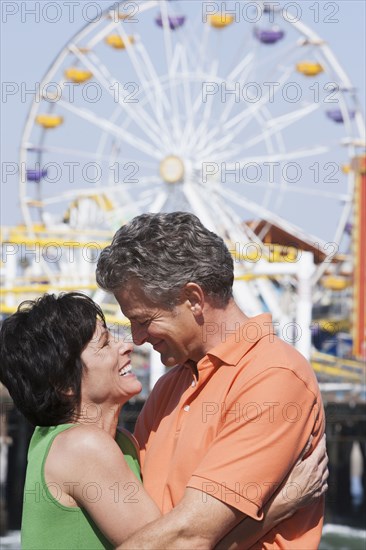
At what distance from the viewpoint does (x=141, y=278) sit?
252 centimetres

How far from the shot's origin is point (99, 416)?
2555mm

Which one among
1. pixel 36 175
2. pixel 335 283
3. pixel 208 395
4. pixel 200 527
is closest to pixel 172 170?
pixel 36 175

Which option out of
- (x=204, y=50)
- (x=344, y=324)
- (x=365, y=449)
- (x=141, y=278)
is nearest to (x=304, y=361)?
(x=141, y=278)

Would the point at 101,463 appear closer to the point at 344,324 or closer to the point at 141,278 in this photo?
the point at 141,278

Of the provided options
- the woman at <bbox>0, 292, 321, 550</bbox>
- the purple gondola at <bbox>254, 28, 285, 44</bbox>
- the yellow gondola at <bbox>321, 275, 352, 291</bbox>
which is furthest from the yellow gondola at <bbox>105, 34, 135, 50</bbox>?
the woman at <bbox>0, 292, 321, 550</bbox>

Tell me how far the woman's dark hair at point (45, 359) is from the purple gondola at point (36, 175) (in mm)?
20165

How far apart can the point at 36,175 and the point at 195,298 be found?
20227 mm

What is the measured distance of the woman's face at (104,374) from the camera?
255 centimetres

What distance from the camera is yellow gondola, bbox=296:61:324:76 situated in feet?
71.9

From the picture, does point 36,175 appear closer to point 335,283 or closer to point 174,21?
point 174,21

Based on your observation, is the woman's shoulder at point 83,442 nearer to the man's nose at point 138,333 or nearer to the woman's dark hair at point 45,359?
the woman's dark hair at point 45,359

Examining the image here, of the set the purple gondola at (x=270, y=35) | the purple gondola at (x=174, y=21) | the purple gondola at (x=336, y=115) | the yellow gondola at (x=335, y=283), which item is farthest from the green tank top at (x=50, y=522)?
the yellow gondola at (x=335, y=283)

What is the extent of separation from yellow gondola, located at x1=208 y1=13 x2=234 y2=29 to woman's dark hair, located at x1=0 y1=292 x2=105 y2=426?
2032 cm

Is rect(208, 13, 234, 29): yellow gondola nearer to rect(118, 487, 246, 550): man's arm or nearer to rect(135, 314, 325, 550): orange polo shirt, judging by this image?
rect(135, 314, 325, 550): orange polo shirt
